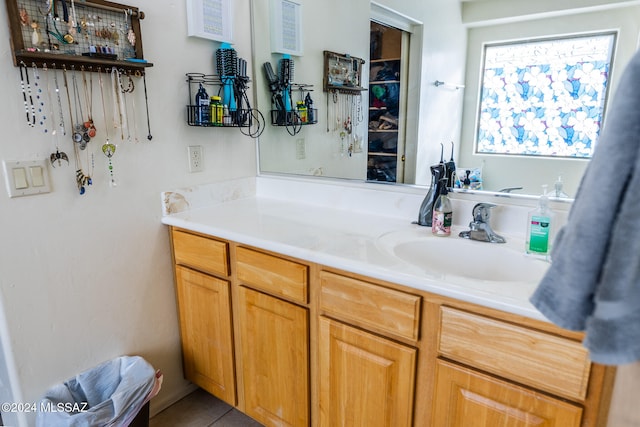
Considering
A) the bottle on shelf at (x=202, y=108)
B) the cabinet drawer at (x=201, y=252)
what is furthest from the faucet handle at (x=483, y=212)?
the bottle on shelf at (x=202, y=108)

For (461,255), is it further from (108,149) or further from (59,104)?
(59,104)

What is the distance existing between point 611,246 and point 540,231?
72 centimetres

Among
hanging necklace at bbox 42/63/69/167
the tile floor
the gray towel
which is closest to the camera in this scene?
the gray towel

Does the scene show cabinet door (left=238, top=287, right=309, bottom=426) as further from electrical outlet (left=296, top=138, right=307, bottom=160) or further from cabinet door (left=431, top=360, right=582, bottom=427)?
electrical outlet (left=296, top=138, right=307, bottom=160)

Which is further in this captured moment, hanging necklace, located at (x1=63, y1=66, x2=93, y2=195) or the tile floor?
the tile floor

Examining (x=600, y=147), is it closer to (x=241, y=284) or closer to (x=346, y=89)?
(x=241, y=284)

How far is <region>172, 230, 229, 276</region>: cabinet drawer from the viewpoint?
156 cm

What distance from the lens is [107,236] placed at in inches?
61.3

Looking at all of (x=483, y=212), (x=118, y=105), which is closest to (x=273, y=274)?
(x=483, y=212)

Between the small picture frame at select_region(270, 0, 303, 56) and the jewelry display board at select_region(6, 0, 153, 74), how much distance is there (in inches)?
26.0

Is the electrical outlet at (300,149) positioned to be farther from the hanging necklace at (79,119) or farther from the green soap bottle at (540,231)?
the green soap bottle at (540,231)

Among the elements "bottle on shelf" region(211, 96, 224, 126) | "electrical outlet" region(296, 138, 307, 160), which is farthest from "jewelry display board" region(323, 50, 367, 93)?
"bottle on shelf" region(211, 96, 224, 126)

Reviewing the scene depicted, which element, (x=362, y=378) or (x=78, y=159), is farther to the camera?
(x=78, y=159)

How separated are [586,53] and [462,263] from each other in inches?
32.0
